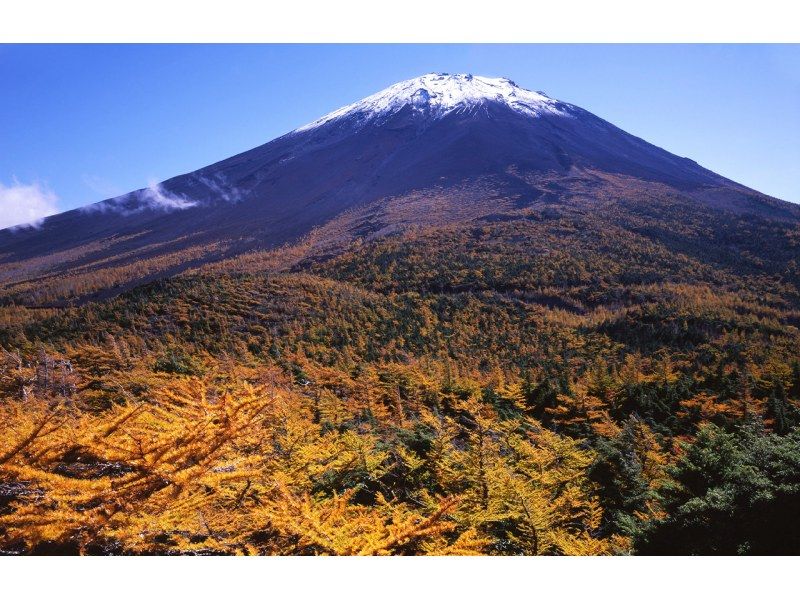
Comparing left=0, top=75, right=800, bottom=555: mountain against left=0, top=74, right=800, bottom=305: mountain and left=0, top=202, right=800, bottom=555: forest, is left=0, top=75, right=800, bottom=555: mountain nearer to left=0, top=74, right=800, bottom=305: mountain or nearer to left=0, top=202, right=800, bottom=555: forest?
left=0, top=202, right=800, bottom=555: forest

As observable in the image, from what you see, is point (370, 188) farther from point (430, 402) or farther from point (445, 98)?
point (430, 402)

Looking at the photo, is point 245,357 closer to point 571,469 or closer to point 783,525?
point 571,469

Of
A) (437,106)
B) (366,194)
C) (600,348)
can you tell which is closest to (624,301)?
(600,348)

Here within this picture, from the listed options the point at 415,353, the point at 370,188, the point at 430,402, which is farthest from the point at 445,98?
the point at 430,402

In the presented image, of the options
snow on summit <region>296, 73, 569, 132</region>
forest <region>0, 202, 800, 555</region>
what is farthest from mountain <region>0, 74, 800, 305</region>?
forest <region>0, 202, 800, 555</region>

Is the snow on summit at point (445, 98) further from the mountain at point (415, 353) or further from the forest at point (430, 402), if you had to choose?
the forest at point (430, 402)

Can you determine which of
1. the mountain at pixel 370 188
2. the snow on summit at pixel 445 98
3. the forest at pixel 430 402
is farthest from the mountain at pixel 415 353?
the snow on summit at pixel 445 98
